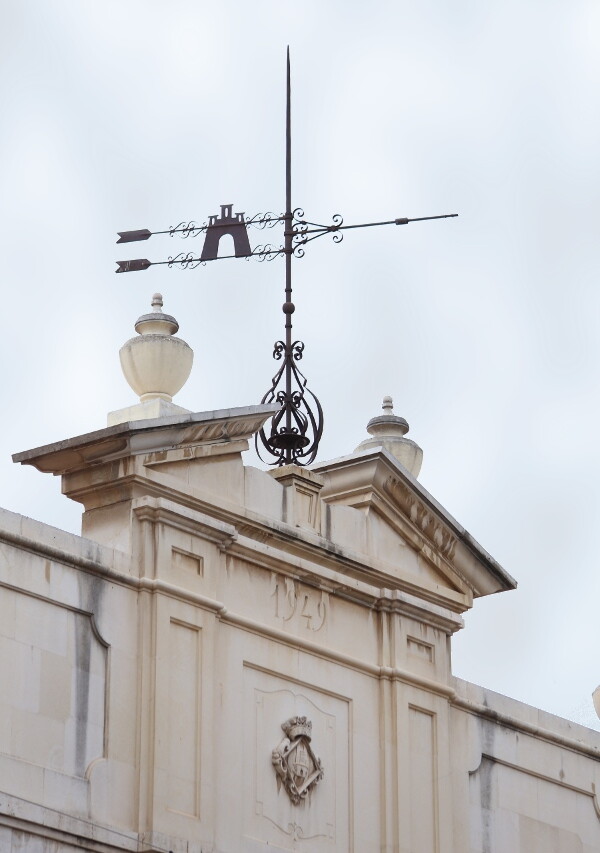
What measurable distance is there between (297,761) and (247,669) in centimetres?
82

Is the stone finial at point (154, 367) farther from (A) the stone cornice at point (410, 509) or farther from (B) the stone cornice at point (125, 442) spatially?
(A) the stone cornice at point (410, 509)

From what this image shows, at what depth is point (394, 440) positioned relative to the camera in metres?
21.9

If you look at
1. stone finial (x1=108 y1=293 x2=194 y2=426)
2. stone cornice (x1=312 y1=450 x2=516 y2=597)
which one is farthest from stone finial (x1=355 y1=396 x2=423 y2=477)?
stone finial (x1=108 y1=293 x2=194 y2=426)

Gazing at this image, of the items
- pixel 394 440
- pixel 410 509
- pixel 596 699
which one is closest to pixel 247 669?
pixel 410 509

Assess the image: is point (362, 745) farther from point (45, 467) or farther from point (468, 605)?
point (45, 467)

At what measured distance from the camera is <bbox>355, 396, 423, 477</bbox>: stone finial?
71.7ft

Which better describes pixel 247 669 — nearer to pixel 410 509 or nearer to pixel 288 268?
pixel 410 509

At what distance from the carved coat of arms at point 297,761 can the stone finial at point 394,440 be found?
334 cm

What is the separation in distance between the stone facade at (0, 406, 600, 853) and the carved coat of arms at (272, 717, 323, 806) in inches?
0.7

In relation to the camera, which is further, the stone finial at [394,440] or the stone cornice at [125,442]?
Result: the stone finial at [394,440]

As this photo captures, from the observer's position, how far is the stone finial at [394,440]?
71.7ft

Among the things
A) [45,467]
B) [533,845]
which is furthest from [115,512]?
[533,845]

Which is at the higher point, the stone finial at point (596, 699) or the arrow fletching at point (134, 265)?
the arrow fletching at point (134, 265)

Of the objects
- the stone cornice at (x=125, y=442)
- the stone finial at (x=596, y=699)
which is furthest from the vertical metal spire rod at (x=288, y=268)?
the stone finial at (x=596, y=699)
